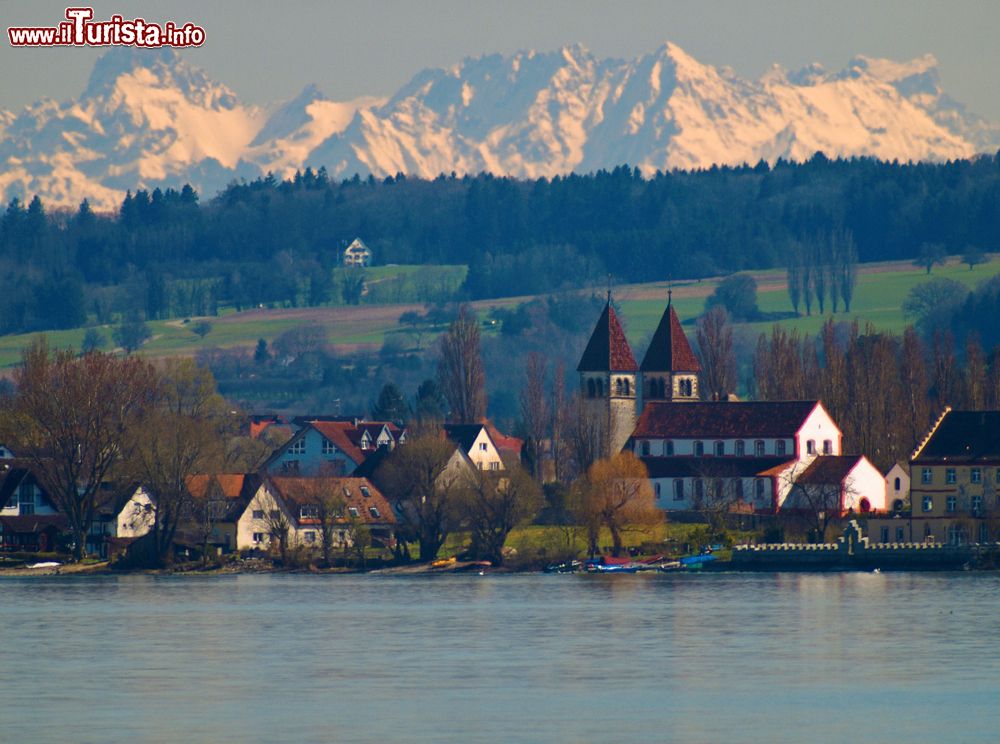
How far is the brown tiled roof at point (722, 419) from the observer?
111875mm

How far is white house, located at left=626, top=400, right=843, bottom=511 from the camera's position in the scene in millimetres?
107688

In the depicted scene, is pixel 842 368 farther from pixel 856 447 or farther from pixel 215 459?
pixel 215 459

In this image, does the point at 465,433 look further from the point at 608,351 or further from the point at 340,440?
the point at 608,351

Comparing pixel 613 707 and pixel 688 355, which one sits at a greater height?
pixel 688 355

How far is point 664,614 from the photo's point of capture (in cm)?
6975

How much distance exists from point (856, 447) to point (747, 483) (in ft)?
24.8

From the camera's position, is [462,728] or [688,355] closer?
[462,728]

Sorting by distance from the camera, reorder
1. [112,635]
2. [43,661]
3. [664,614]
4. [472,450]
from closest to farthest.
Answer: [43,661] → [112,635] → [664,614] → [472,450]

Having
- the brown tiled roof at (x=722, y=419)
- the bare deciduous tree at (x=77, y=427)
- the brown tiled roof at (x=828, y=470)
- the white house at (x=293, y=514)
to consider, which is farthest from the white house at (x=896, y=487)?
the bare deciduous tree at (x=77, y=427)

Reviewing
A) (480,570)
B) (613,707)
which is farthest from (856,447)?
(613,707)

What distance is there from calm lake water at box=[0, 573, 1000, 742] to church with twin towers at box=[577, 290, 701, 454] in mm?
37435

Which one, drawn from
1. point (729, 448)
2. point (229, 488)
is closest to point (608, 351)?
point (729, 448)

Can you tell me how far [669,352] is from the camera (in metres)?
126

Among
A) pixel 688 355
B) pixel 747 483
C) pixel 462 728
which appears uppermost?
pixel 688 355
